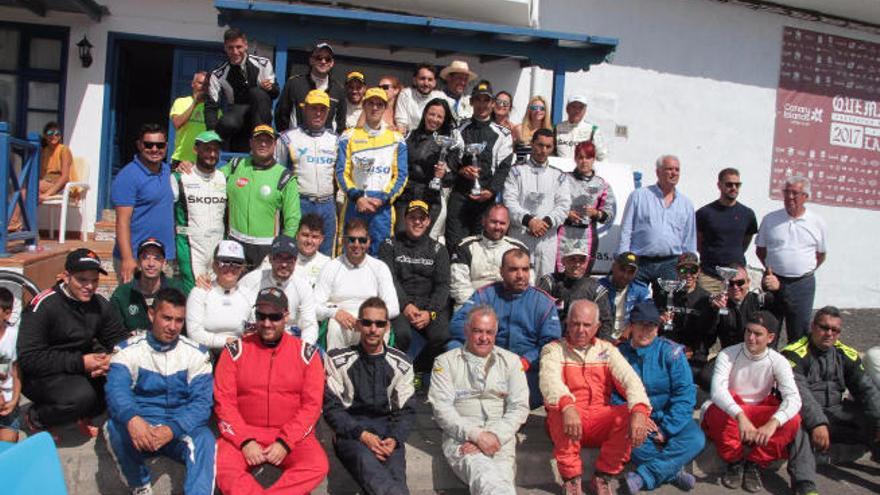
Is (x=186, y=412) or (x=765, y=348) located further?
(x=765, y=348)

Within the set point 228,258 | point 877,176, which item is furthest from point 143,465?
point 877,176

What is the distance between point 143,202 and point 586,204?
3.88 meters

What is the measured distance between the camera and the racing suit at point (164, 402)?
13.8 feet

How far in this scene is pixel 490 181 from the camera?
6816 millimetres

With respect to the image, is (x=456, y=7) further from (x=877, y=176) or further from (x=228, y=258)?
(x=877, y=176)

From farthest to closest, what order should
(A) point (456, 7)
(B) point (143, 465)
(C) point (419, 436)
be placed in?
(A) point (456, 7) < (C) point (419, 436) < (B) point (143, 465)

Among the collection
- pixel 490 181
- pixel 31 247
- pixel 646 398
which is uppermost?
pixel 490 181

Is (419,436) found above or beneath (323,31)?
beneath

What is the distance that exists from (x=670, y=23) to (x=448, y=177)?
6379 mm

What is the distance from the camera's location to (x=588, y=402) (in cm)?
510

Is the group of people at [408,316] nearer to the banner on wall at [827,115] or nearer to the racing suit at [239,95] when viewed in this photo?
the racing suit at [239,95]

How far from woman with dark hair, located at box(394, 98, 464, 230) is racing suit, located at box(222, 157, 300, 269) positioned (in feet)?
3.59

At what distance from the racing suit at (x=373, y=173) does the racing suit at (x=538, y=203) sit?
3.44 ft

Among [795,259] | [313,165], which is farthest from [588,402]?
[313,165]
